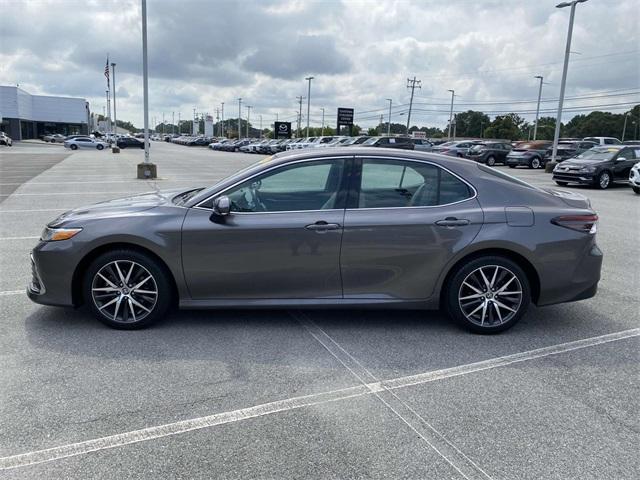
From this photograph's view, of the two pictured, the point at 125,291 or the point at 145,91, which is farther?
the point at 145,91

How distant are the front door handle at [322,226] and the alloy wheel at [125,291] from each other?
142 cm

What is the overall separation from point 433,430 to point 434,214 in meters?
1.94

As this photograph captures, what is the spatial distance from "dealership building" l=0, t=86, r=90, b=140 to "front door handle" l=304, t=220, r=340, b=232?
83391 mm

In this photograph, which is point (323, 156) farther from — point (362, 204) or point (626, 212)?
point (626, 212)

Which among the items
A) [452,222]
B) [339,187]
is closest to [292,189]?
[339,187]

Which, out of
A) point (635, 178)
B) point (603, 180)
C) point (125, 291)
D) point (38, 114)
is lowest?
point (125, 291)

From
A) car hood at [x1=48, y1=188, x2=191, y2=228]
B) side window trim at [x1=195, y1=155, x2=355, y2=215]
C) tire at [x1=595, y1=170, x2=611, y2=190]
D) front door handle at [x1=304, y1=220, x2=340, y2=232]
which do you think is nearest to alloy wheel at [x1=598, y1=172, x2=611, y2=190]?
tire at [x1=595, y1=170, x2=611, y2=190]

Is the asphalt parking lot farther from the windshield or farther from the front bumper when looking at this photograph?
the windshield

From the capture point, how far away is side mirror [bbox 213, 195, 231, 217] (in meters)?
4.25

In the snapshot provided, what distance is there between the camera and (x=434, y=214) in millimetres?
4469

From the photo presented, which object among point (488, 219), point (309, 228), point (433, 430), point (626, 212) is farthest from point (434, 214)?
point (626, 212)

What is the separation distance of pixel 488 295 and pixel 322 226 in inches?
A: 61.7

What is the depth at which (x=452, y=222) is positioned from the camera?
4.44 m

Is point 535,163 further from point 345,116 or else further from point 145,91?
point 345,116
